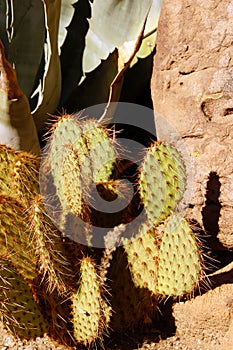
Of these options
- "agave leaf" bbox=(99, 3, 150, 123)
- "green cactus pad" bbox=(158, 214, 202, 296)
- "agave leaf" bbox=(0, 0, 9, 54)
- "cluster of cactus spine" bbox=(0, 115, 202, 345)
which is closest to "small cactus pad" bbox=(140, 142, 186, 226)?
"cluster of cactus spine" bbox=(0, 115, 202, 345)

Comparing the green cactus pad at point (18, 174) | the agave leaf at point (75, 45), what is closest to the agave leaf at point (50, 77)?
the agave leaf at point (75, 45)

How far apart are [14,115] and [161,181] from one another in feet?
2.18

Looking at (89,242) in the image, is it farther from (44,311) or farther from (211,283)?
(211,283)

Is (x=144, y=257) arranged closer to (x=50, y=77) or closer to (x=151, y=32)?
(x=50, y=77)

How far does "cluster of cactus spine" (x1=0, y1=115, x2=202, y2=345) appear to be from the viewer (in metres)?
2.31

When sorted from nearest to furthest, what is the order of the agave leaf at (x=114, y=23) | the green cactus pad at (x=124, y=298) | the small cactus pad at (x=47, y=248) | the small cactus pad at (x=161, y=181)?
the small cactus pad at (x=47, y=248)
the small cactus pad at (x=161, y=181)
the green cactus pad at (x=124, y=298)
the agave leaf at (x=114, y=23)

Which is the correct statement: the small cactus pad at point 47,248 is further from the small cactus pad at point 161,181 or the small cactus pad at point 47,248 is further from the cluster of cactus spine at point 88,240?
the small cactus pad at point 161,181

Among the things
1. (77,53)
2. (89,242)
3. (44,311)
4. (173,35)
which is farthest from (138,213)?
(77,53)

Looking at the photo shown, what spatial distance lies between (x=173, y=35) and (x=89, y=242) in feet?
3.12

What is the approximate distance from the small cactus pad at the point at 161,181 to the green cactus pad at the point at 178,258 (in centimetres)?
13

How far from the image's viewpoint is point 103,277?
244 centimetres

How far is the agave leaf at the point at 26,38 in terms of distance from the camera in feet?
9.86

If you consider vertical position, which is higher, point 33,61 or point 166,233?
point 33,61

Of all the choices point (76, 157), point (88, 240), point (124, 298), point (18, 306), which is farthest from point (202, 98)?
point (18, 306)
